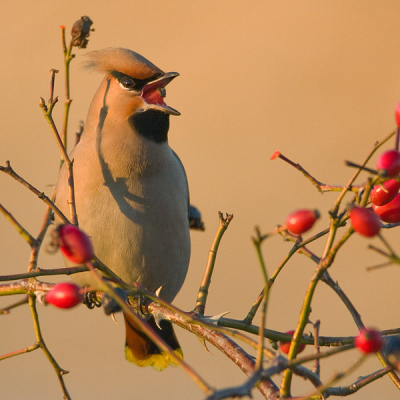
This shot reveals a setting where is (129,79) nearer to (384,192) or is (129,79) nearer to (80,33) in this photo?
(80,33)

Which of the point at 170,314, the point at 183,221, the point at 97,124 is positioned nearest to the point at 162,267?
the point at 183,221

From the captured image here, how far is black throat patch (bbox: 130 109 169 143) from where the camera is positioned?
3254 millimetres

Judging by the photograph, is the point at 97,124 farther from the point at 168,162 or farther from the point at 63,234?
the point at 63,234

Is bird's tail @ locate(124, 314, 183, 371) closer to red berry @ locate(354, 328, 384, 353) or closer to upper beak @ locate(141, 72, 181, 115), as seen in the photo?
upper beak @ locate(141, 72, 181, 115)

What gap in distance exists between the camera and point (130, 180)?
10.3ft

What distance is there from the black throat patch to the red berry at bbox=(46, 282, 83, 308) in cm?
200

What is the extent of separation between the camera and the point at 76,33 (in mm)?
2457

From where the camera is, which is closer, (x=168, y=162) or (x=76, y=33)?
(x=76, y=33)

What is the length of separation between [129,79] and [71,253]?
6.76 ft

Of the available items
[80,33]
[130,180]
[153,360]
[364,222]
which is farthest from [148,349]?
[364,222]

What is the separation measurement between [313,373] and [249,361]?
0.47m

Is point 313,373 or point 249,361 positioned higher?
point 249,361

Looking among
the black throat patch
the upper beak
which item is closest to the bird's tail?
the black throat patch

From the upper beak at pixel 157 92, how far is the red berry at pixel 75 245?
187 cm
